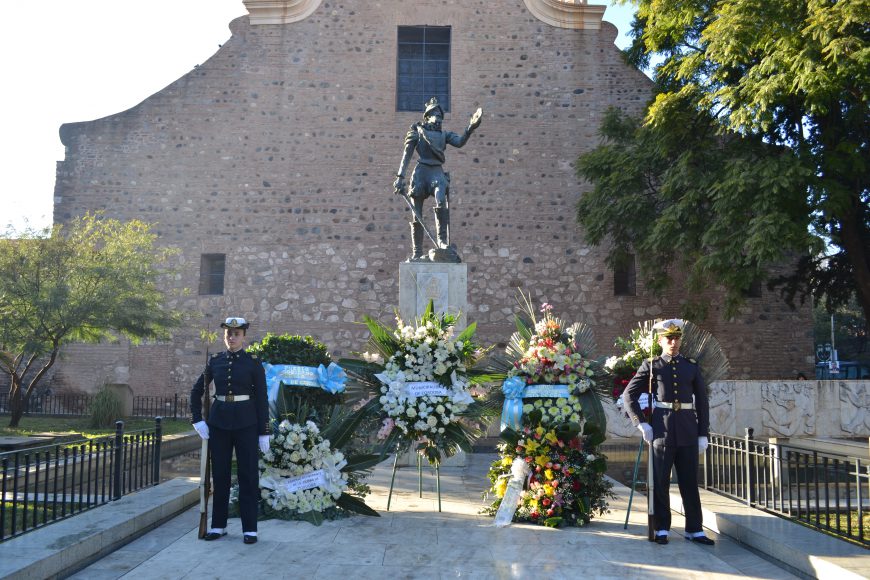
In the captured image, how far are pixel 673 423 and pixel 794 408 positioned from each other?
10.5 metres

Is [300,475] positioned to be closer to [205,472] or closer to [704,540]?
[205,472]

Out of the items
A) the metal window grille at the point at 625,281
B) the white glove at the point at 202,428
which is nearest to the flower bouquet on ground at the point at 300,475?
the white glove at the point at 202,428

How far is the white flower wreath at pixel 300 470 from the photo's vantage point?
6.82 m

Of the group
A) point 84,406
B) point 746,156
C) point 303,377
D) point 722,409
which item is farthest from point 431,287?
point 84,406

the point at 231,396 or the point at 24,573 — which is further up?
the point at 231,396

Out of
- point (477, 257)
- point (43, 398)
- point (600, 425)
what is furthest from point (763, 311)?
point (43, 398)

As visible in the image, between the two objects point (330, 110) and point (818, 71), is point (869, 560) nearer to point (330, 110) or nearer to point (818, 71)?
point (818, 71)

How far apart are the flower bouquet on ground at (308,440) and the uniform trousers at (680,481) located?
2.53m

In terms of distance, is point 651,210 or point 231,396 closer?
point 231,396

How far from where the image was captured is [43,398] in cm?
1925

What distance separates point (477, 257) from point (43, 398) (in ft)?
37.3

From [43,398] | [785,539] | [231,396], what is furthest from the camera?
[43,398]

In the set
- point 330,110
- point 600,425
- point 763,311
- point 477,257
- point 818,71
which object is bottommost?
point 600,425

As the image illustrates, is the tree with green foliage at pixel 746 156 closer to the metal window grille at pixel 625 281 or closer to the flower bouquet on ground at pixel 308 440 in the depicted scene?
the metal window grille at pixel 625 281
